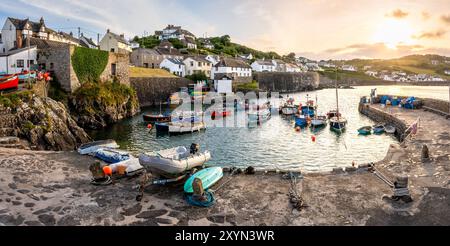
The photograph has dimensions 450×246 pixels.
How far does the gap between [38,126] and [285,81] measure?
287 feet

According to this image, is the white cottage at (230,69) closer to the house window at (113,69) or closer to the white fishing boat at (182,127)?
the house window at (113,69)

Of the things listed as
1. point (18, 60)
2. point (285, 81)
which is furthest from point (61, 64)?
point (285, 81)

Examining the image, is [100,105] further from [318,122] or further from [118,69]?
[318,122]

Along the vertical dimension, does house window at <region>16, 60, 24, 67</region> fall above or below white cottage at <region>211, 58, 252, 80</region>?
below

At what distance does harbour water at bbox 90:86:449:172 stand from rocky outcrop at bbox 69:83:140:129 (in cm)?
239

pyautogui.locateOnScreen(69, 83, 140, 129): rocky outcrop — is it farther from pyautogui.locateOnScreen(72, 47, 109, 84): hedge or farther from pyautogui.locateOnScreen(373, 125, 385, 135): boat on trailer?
pyautogui.locateOnScreen(373, 125, 385, 135): boat on trailer

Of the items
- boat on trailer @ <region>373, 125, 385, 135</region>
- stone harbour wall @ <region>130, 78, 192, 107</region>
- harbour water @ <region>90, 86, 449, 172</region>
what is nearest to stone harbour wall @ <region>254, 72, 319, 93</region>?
stone harbour wall @ <region>130, 78, 192, 107</region>

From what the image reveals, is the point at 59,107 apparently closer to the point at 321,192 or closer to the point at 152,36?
the point at 321,192

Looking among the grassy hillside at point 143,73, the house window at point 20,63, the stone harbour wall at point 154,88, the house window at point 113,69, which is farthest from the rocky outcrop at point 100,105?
the grassy hillside at point 143,73

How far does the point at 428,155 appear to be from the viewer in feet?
58.5

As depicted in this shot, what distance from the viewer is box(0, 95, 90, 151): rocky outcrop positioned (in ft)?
84.0

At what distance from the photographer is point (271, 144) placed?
102 feet
